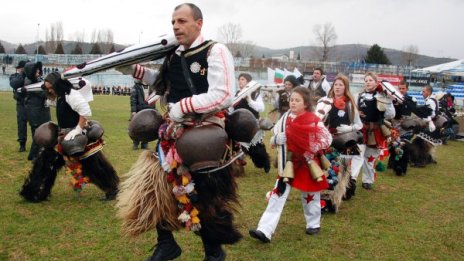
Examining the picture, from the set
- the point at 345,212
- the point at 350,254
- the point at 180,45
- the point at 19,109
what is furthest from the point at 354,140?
the point at 19,109

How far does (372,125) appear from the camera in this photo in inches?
306

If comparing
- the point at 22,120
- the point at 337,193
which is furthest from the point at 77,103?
the point at 22,120

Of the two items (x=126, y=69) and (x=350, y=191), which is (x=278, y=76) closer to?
(x=350, y=191)

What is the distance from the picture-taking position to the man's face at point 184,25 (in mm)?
3551

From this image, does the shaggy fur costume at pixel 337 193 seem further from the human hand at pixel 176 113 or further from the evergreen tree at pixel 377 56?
the evergreen tree at pixel 377 56

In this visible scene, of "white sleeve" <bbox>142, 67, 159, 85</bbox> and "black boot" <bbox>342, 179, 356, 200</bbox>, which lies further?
"black boot" <bbox>342, 179, 356, 200</bbox>

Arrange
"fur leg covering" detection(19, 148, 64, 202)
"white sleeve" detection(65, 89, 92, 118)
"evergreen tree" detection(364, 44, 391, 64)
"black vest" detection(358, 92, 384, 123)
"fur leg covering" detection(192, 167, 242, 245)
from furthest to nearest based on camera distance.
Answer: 1. "evergreen tree" detection(364, 44, 391, 64)
2. "black vest" detection(358, 92, 384, 123)
3. "fur leg covering" detection(19, 148, 64, 202)
4. "white sleeve" detection(65, 89, 92, 118)
5. "fur leg covering" detection(192, 167, 242, 245)

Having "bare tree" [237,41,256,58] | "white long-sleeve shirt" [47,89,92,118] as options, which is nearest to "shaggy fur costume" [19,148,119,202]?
"white long-sleeve shirt" [47,89,92,118]

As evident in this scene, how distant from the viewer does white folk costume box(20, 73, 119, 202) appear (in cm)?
577

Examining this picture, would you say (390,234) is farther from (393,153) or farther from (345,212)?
(393,153)

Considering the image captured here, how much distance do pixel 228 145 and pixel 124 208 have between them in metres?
1.08

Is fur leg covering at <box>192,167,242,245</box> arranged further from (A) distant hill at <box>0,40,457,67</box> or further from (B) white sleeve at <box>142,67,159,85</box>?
(A) distant hill at <box>0,40,457,67</box>

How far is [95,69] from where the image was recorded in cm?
366

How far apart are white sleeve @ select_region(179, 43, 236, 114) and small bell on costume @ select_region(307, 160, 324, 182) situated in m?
2.02
